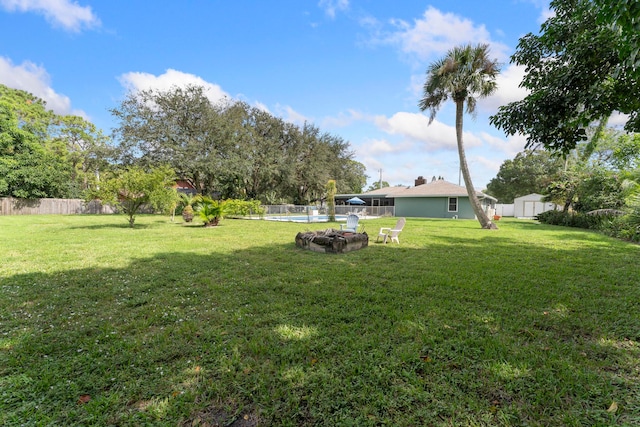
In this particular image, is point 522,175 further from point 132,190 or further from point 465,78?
point 132,190

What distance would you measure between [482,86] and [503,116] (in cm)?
1239

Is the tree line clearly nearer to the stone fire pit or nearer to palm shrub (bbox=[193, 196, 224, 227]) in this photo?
palm shrub (bbox=[193, 196, 224, 227])

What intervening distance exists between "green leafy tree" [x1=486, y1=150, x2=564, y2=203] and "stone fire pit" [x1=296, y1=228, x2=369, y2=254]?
36289 mm

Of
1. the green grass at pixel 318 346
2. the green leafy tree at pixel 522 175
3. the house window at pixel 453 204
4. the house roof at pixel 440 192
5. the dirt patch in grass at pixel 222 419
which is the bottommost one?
the dirt patch in grass at pixel 222 419

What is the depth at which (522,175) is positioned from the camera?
1551 inches

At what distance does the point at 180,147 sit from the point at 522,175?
138ft

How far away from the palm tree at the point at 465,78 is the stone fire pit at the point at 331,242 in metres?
9.77

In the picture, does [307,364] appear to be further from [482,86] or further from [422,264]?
[482,86]

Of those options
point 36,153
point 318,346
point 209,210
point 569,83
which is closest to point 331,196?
point 209,210

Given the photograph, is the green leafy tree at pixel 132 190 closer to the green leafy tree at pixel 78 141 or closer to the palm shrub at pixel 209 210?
the palm shrub at pixel 209 210

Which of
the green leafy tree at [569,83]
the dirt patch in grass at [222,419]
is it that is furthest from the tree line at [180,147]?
the green leafy tree at [569,83]

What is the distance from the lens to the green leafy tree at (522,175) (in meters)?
36.7

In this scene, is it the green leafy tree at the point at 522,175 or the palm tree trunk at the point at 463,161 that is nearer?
the palm tree trunk at the point at 463,161

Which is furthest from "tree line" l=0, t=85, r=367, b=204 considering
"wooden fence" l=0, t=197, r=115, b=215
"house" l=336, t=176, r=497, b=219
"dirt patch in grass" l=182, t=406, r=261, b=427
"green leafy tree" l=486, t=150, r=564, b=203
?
"green leafy tree" l=486, t=150, r=564, b=203
